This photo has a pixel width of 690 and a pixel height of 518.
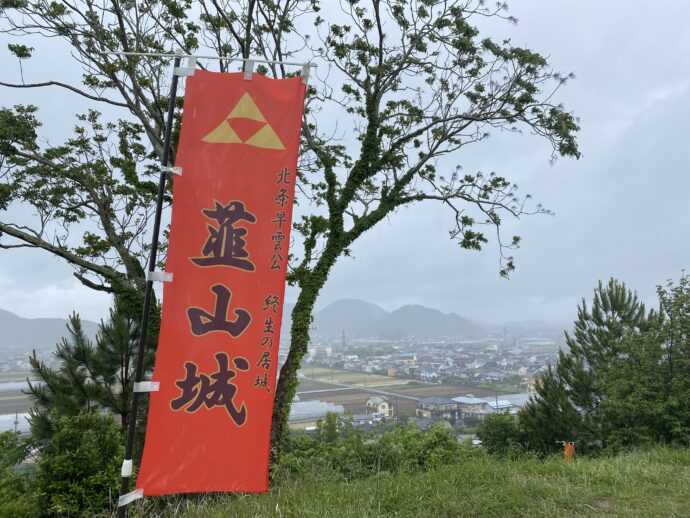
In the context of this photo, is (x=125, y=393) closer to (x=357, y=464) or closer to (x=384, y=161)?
(x=357, y=464)

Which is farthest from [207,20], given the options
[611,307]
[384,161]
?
[611,307]

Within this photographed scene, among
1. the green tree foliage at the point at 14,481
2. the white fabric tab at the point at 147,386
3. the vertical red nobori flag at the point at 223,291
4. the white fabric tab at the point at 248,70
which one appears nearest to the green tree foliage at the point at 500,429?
the green tree foliage at the point at 14,481

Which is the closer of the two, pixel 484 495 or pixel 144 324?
pixel 144 324

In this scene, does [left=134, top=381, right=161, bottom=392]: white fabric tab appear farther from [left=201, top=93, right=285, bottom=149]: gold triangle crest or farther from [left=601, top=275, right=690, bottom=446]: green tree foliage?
[left=601, top=275, right=690, bottom=446]: green tree foliage

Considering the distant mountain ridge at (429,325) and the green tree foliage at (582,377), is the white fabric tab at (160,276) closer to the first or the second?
the green tree foliage at (582,377)

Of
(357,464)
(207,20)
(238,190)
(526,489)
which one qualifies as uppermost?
(207,20)

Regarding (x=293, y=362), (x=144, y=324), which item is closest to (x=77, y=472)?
(x=144, y=324)

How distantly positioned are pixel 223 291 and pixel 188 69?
156 centimetres

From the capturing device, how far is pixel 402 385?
38250 millimetres

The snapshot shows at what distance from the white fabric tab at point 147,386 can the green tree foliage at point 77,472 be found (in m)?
2.14

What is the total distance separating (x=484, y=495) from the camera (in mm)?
4004

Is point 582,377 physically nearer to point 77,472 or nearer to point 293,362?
point 293,362

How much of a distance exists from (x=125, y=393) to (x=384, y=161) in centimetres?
718

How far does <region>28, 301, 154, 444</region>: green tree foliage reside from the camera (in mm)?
8359
